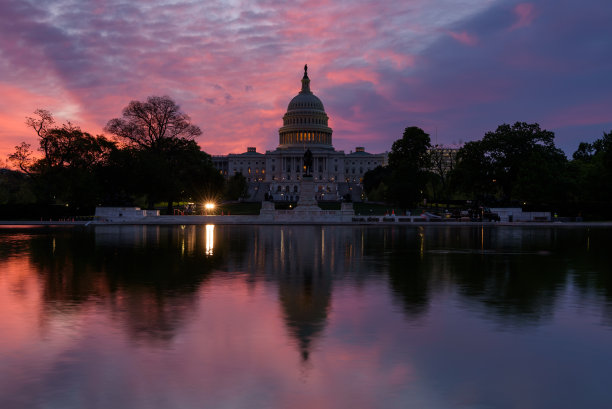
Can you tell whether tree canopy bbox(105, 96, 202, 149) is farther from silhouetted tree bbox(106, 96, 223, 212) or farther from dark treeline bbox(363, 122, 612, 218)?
dark treeline bbox(363, 122, 612, 218)

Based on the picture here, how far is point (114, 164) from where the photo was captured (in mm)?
73188

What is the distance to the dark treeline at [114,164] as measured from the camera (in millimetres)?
68500

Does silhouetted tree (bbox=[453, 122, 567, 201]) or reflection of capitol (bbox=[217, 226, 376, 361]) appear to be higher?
silhouetted tree (bbox=[453, 122, 567, 201])

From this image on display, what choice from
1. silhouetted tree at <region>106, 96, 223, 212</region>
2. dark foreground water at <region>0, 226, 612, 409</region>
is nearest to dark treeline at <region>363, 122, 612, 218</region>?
silhouetted tree at <region>106, 96, 223, 212</region>

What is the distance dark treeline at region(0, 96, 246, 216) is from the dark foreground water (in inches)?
1942

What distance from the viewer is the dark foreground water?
25.5 ft

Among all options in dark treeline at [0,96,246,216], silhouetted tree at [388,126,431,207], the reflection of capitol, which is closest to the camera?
the reflection of capitol

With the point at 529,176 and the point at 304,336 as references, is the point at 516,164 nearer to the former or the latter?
the point at 529,176

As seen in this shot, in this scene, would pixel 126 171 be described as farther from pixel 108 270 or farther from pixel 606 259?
pixel 606 259

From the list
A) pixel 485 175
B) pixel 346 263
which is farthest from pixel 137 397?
pixel 485 175

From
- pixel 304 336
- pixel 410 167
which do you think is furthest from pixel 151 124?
pixel 304 336

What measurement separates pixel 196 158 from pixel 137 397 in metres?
70.9

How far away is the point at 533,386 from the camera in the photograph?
8047 mm

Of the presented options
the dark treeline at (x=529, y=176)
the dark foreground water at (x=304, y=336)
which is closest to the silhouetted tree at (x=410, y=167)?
the dark treeline at (x=529, y=176)
